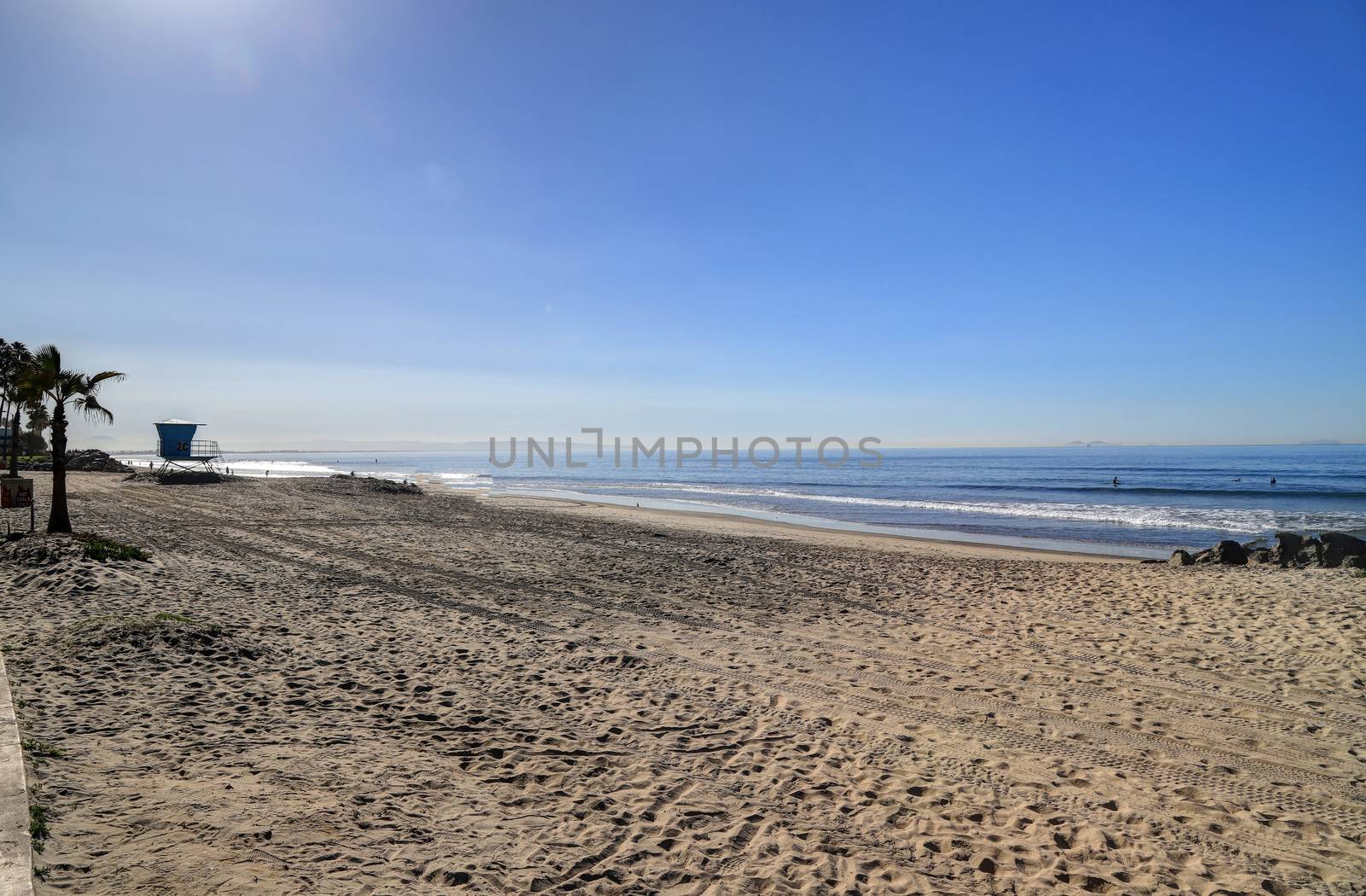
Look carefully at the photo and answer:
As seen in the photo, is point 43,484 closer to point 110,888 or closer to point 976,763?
point 110,888

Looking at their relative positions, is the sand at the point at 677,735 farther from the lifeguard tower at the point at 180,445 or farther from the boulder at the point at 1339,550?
the lifeguard tower at the point at 180,445

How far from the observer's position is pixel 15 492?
1401cm

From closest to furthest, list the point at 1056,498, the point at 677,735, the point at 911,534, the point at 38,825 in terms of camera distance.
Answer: the point at 38,825 < the point at 677,735 < the point at 911,534 < the point at 1056,498

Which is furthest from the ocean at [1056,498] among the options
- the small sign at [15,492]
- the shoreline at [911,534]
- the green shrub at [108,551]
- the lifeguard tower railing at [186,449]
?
the small sign at [15,492]

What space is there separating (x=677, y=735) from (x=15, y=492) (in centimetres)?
1610

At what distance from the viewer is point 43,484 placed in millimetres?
29812

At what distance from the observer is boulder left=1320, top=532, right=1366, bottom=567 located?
13742 mm

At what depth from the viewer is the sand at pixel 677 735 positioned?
3822 millimetres

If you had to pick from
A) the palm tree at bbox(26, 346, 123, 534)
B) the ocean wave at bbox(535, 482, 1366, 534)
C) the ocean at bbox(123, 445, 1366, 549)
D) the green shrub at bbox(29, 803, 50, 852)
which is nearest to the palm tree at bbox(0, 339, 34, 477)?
the palm tree at bbox(26, 346, 123, 534)

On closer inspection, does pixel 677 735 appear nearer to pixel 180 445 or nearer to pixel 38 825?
pixel 38 825

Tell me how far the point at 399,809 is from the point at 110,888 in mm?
1415

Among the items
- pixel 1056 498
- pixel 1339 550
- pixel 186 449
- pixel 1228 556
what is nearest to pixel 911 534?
pixel 1228 556

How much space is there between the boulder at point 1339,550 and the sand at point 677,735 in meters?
2.61

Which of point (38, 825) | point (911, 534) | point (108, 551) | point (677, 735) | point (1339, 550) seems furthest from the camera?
point (911, 534)
